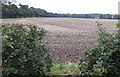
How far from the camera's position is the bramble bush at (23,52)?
2.61 m

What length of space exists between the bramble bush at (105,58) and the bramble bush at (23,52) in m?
0.86

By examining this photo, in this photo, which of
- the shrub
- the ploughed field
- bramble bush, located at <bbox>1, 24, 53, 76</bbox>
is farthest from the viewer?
the ploughed field

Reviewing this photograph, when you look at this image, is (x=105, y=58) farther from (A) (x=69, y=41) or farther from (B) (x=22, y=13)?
(B) (x=22, y=13)

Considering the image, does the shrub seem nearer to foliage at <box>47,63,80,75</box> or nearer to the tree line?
foliage at <box>47,63,80,75</box>

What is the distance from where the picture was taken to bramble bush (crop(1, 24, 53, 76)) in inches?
103

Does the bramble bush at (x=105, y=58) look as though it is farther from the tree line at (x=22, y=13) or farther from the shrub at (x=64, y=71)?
the tree line at (x=22, y=13)

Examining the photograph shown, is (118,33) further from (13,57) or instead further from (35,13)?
→ (35,13)

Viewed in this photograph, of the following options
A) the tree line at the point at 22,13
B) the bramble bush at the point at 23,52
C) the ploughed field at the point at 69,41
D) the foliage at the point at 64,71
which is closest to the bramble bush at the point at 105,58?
the foliage at the point at 64,71

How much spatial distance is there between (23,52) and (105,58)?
5.08ft

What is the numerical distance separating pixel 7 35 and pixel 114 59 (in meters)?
2.03

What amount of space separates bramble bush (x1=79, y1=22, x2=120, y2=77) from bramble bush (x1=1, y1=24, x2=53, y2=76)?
33.9 inches

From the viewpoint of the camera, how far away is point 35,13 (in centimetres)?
5022

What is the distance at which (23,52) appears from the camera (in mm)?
2697

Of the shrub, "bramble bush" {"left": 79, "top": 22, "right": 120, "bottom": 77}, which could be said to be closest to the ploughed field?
"bramble bush" {"left": 79, "top": 22, "right": 120, "bottom": 77}
